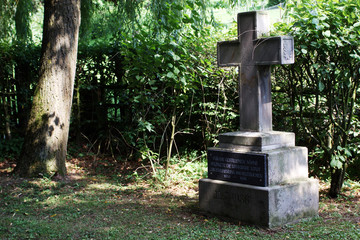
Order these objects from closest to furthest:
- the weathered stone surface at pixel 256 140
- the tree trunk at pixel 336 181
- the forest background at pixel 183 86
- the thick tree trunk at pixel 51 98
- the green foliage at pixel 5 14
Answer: the weathered stone surface at pixel 256 140 → the forest background at pixel 183 86 → the tree trunk at pixel 336 181 → the thick tree trunk at pixel 51 98 → the green foliage at pixel 5 14

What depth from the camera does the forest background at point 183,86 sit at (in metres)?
5.55

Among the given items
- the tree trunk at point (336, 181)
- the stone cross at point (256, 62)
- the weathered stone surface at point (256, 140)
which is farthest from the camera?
the tree trunk at point (336, 181)

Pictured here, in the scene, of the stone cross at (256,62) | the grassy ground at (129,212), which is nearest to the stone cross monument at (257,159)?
the stone cross at (256,62)

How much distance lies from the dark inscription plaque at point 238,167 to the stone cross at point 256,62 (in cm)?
42

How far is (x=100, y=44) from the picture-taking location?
952cm

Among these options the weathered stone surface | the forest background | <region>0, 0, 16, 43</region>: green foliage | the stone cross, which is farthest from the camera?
<region>0, 0, 16, 43</region>: green foliage

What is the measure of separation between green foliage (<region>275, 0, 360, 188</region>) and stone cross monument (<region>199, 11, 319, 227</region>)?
1.90 feet

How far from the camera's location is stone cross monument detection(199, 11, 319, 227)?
4.68m

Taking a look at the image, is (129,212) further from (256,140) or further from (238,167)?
(256,140)

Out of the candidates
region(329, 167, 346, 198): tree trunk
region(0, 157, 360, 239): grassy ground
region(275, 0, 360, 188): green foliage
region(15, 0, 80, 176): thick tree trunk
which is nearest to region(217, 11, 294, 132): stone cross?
region(275, 0, 360, 188): green foliage

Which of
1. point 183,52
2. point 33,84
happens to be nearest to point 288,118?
point 183,52

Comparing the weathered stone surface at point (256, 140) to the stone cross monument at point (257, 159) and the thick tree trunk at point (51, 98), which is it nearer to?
the stone cross monument at point (257, 159)

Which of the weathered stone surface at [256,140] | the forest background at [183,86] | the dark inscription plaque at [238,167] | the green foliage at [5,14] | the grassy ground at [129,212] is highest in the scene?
the green foliage at [5,14]

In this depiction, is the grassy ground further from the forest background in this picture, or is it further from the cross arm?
the cross arm
